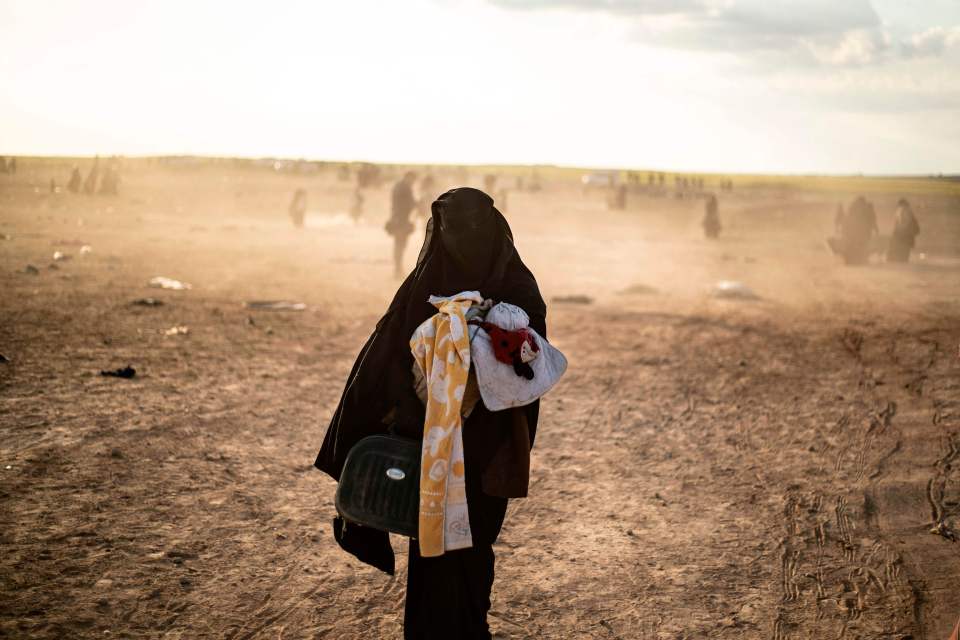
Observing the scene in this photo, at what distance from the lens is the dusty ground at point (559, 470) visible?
13.0 feet

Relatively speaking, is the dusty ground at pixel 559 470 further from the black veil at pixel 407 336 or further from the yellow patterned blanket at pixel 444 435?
the black veil at pixel 407 336

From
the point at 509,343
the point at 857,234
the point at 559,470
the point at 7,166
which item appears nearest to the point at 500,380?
the point at 509,343

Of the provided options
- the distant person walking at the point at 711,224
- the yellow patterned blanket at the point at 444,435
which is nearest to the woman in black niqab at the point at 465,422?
the yellow patterned blanket at the point at 444,435

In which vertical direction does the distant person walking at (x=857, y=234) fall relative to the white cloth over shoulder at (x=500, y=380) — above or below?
above

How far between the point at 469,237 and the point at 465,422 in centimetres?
73

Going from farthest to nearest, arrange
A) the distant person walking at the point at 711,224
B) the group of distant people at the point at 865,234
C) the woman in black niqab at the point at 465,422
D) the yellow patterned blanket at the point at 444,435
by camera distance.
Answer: the distant person walking at the point at 711,224 → the group of distant people at the point at 865,234 → the woman in black niqab at the point at 465,422 → the yellow patterned blanket at the point at 444,435

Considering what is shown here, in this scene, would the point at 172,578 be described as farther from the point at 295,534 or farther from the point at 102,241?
the point at 102,241

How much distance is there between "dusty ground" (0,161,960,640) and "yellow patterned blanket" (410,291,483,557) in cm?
113

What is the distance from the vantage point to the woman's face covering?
3.10 metres

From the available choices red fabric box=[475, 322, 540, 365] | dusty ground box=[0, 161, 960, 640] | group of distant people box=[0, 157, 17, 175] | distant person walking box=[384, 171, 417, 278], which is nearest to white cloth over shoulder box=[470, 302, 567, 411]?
red fabric box=[475, 322, 540, 365]

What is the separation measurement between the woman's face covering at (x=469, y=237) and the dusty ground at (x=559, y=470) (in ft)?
6.08

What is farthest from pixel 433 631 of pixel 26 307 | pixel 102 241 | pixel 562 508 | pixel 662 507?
pixel 102 241

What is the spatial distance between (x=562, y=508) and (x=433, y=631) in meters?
2.31

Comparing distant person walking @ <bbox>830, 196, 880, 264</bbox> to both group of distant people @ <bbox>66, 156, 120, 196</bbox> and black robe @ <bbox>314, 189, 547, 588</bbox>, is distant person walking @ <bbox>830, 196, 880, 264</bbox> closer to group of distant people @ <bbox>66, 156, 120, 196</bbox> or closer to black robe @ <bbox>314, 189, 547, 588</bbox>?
black robe @ <bbox>314, 189, 547, 588</bbox>
